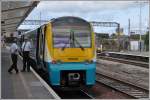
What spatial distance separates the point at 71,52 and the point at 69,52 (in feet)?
0.25

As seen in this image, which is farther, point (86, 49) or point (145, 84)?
point (145, 84)

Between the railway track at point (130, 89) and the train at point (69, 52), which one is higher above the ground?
the train at point (69, 52)

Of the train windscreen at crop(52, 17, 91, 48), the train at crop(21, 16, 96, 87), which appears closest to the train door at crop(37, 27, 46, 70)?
the train at crop(21, 16, 96, 87)

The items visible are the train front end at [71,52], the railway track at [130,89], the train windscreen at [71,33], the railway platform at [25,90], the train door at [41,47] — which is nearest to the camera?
the railway platform at [25,90]

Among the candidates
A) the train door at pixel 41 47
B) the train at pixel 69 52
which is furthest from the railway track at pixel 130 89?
the train door at pixel 41 47

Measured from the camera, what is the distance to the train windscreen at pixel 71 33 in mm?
17422

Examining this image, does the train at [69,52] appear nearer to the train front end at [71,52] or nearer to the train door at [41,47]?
the train front end at [71,52]

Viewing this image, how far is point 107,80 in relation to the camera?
77.3 ft

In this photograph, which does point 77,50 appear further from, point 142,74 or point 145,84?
point 142,74

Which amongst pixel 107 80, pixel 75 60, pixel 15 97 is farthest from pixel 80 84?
pixel 107 80

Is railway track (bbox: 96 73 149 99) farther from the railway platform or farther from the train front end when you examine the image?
the railway platform

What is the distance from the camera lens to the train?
17031 millimetres

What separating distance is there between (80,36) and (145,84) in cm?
601

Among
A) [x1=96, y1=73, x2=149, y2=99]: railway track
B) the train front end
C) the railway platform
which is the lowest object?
[x1=96, y1=73, x2=149, y2=99]: railway track
